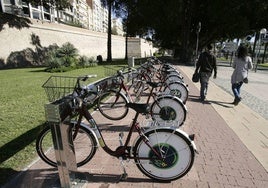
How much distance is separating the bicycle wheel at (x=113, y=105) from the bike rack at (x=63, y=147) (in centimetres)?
253

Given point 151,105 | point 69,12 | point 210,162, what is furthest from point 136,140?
point 69,12

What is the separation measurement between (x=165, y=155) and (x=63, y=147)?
1.32 m

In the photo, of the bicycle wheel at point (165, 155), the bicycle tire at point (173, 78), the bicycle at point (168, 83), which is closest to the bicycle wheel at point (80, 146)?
the bicycle wheel at point (165, 155)

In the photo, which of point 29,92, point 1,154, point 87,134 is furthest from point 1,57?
point 87,134

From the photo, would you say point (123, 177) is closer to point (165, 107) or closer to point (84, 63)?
point (165, 107)

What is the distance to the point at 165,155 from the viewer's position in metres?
2.94

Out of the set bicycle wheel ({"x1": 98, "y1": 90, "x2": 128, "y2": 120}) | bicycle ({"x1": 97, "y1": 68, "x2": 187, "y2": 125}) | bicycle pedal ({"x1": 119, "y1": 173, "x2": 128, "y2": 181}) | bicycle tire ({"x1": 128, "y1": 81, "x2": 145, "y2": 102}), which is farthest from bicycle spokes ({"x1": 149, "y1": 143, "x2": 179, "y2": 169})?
bicycle tire ({"x1": 128, "y1": 81, "x2": 145, "y2": 102})

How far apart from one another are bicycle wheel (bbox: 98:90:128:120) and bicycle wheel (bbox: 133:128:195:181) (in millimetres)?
2361

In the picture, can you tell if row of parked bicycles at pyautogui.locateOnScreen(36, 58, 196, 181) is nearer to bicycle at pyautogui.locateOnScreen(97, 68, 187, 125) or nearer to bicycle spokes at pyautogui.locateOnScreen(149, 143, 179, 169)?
bicycle spokes at pyautogui.locateOnScreen(149, 143, 179, 169)

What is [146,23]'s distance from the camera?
1008 inches

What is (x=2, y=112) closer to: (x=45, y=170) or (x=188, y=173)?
(x=45, y=170)

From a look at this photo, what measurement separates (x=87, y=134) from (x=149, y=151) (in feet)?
2.93

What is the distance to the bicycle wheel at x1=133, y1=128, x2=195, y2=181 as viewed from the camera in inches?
113

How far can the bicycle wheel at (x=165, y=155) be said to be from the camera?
2.87 m
